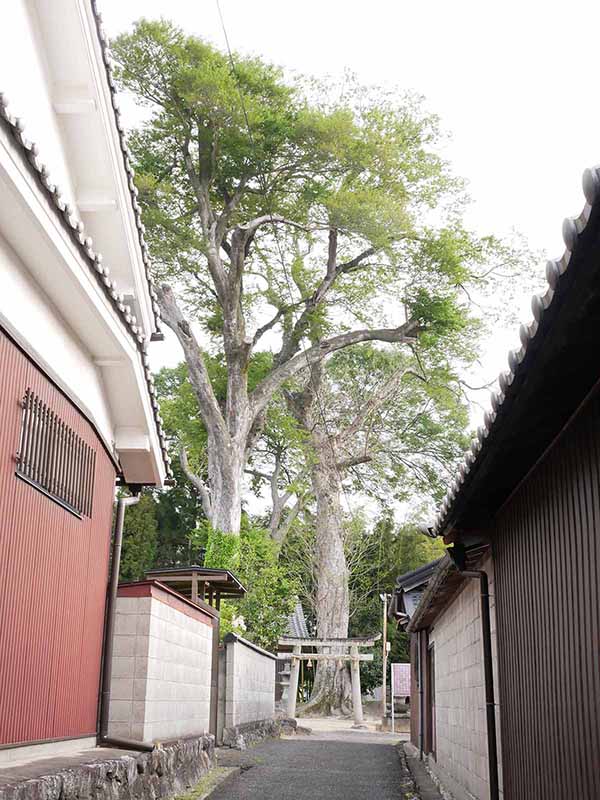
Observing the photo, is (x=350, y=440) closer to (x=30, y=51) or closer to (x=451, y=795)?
(x=451, y=795)

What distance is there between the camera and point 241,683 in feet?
59.3

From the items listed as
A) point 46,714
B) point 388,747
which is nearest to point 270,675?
point 388,747

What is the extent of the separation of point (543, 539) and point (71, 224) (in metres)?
3.87

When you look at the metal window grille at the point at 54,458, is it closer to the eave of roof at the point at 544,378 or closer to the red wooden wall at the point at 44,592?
the red wooden wall at the point at 44,592

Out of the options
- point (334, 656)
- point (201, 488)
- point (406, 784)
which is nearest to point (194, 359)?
point (201, 488)

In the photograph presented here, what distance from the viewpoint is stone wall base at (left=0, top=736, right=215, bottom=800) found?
19.2 ft

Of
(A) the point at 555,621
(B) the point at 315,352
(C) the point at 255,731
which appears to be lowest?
(C) the point at 255,731

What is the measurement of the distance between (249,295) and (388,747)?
626 inches

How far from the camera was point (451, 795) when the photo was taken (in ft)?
34.2

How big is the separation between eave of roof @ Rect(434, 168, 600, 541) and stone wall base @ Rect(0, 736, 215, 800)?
10.7 ft

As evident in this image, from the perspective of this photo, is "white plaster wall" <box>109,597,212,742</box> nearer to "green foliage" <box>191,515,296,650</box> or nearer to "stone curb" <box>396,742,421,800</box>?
"stone curb" <box>396,742,421,800</box>

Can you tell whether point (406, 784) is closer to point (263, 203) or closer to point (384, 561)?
point (263, 203)

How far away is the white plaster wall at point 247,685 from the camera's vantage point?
56.4 ft

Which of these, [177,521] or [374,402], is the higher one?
[374,402]
